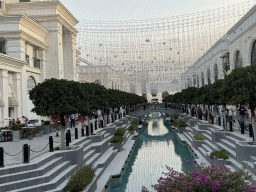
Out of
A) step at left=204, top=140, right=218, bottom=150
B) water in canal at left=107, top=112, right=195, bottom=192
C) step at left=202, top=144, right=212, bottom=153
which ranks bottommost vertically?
water in canal at left=107, top=112, right=195, bottom=192

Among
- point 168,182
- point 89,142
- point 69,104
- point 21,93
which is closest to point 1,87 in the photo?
point 21,93

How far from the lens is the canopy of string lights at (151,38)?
1293 inches

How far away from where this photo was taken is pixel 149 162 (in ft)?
62.7

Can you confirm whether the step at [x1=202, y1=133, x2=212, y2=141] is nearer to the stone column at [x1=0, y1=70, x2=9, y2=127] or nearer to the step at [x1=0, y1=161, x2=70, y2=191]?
the step at [x1=0, y1=161, x2=70, y2=191]

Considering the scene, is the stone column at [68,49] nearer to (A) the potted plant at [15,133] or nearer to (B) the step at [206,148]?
(A) the potted plant at [15,133]

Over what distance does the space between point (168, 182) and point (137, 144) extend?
20.7 meters

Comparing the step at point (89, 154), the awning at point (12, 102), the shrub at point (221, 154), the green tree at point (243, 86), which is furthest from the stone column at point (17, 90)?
the green tree at point (243, 86)

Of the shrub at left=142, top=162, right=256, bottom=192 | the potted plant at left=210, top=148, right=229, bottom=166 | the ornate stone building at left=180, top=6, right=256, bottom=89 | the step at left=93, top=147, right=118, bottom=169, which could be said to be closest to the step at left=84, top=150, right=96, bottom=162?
the step at left=93, top=147, right=118, bottom=169

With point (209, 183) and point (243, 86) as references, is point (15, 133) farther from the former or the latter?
point (209, 183)

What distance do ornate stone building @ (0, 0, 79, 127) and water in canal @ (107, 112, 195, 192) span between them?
12.1 meters

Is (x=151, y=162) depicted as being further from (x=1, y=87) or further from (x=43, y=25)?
(x=43, y=25)

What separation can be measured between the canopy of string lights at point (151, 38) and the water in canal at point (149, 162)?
38.4 ft

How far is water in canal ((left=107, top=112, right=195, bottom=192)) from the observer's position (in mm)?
13844

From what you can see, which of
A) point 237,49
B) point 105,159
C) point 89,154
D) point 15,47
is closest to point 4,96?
point 15,47
